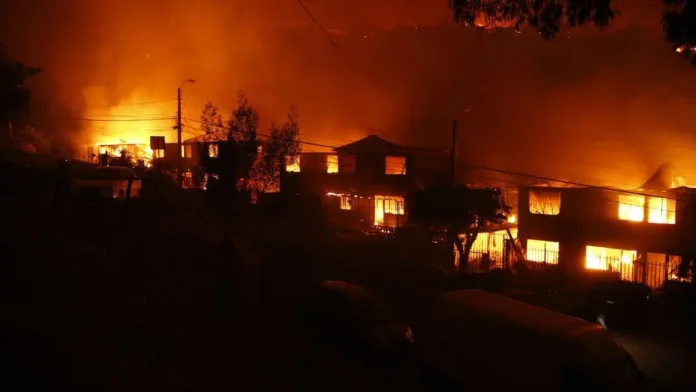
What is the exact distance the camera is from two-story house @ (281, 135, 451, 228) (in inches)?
1431

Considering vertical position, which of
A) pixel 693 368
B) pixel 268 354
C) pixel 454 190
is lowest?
pixel 693 368

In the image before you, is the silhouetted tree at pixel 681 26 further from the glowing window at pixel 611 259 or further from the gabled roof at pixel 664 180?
the gabled roof at pixel 664 180

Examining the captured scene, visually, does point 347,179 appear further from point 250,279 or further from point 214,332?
point 214,332

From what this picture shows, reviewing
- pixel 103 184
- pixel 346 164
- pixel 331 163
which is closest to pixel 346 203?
pixel 346 164

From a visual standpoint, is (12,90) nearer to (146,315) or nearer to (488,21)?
(146,315)

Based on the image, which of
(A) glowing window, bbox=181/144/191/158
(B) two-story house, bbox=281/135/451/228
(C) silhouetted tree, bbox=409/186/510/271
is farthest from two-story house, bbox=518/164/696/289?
(A) glowing window, bbox=181/144/191/158

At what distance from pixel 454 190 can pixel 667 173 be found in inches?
886

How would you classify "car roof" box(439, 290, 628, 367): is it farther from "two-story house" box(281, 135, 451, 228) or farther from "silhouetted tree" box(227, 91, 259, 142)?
"two-story house" box(281, 135, 451, 228)

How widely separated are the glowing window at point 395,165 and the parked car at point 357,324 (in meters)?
24.2

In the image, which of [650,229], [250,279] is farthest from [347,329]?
[650,229]

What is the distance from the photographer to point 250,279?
14703 millimetres

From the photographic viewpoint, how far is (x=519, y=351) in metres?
7.91

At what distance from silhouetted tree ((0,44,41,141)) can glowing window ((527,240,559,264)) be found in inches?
1111

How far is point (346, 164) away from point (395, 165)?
3.65m
